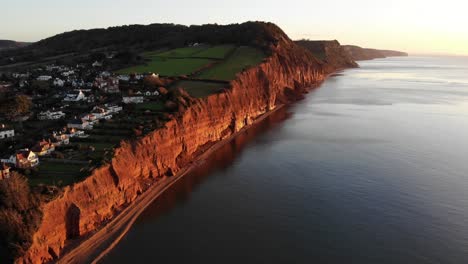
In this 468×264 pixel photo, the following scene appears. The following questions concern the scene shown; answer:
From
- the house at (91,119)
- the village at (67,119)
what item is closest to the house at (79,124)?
the village at (67,119)

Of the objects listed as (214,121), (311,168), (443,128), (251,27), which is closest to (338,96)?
(251,27)

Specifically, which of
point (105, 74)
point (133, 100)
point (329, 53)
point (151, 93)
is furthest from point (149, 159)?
point (329, 53)

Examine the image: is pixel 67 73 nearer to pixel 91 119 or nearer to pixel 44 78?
pixel 44 78

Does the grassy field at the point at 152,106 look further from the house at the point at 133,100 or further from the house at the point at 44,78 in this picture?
the house at the point at 44,78

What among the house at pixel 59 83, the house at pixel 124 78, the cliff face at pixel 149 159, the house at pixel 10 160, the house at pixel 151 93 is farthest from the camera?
the house at pixel 59 83

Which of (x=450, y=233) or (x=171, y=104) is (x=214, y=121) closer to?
(x=171, y=104)

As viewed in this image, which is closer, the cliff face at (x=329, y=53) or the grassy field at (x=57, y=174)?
the grassy field at (x=57, y=174)
